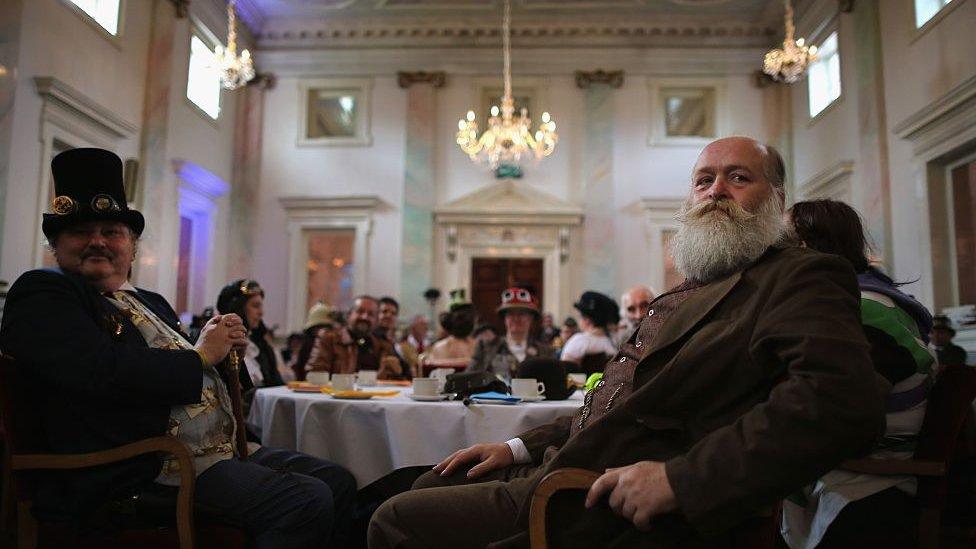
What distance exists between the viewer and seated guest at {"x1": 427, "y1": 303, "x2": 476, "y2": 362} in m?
5.48

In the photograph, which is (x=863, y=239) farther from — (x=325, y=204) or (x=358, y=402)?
(x=325, y=204)

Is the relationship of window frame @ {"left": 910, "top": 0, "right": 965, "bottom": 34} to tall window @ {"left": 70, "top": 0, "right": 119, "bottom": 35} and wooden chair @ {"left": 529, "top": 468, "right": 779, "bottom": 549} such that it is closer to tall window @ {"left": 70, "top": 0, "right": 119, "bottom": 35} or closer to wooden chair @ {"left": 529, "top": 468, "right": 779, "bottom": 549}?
wooden chair @ {"left": 529, "top": 468, "right": 779, "bottom": 549}

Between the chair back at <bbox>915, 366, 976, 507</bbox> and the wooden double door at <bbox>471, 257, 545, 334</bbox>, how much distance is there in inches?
370

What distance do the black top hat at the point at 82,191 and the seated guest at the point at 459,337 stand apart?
3.53m

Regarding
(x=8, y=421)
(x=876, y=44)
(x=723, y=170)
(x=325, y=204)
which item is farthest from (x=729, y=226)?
(x=325, y=204)

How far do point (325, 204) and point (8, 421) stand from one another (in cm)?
992

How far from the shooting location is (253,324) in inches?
184

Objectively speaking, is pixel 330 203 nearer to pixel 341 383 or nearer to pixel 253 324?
pixel 253 324

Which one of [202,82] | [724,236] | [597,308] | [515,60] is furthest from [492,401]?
[515,60]

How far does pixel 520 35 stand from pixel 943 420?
10639mm

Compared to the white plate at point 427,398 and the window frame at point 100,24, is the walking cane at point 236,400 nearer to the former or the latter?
the white plate at point 427,398

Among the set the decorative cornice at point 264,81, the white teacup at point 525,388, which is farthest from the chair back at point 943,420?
the decorative cornice at point 264,81

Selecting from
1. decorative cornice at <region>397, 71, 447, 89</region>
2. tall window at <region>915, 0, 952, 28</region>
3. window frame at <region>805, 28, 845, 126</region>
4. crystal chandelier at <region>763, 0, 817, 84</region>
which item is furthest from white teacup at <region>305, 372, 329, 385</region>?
decorative cornice at <region>397, 71, 447, 89</region>

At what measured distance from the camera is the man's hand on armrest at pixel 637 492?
4.30 ft
